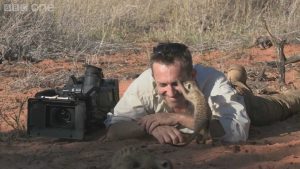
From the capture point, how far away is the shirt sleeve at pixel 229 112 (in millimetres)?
4438

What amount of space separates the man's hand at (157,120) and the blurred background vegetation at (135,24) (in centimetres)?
454

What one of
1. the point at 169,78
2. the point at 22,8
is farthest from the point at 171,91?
the point at 22,8

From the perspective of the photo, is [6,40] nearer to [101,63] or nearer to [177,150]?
[101,63]

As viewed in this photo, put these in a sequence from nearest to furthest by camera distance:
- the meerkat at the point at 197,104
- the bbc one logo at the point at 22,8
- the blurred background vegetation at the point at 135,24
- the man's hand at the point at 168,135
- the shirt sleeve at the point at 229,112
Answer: the meerkat at the point at 197,104 < the man's hand at the point at 168,135 < the shirt sleeve at the point at 229,112 < the blurred background vegetation at the point at 135,24 < the bbc one logo at the point at 22,8

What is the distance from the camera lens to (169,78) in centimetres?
418

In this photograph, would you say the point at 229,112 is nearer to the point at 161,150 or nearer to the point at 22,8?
the point at 161,150

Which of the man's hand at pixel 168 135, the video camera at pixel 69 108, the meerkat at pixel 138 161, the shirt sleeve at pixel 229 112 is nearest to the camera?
the meerkat at pixel 138 161

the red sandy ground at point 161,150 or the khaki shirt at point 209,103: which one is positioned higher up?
the khaki shirt at point 209,103

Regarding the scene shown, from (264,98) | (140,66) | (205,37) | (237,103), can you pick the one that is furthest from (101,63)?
(237,103)

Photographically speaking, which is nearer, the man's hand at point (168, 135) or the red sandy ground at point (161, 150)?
the red sandy ground at point (161, 150)

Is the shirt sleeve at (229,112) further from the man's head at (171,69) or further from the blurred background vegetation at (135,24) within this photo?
the blurred background vegetation at (135,24)

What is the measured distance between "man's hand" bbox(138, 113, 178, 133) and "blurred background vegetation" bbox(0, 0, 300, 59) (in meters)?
4.54

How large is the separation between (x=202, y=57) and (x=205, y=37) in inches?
48.8

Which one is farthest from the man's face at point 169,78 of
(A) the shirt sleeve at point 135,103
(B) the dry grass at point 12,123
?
(B) the dry grass at point 12,123
